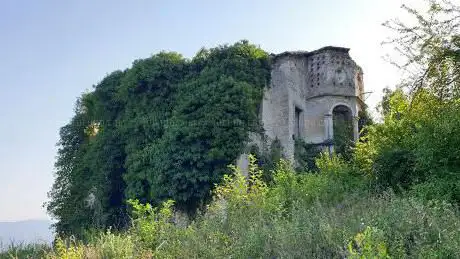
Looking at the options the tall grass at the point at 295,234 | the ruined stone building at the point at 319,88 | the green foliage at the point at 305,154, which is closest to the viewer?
the tall grass at the point at 295,234

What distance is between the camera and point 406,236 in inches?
219

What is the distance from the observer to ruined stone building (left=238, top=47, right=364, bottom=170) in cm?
2094

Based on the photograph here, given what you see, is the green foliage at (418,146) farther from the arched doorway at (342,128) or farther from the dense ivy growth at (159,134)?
the arched doorway at (342,128)

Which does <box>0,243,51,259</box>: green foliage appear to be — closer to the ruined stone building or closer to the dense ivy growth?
the dense ivy growth

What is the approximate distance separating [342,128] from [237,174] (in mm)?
12676

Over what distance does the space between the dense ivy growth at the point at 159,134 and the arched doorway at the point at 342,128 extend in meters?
4.28

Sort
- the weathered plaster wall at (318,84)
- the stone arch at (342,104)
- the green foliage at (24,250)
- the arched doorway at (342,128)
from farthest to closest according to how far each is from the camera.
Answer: the stone arch at (342,104) < the arched doorway at (342,128) < the weathered plaster wall at (318,84) < the green foliage at (24,250)

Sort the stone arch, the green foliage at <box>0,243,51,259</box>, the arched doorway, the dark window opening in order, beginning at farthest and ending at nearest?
the stone arch, the dark window opening, the arched doorway, the green foliage at <box>0,243,51,259</box>

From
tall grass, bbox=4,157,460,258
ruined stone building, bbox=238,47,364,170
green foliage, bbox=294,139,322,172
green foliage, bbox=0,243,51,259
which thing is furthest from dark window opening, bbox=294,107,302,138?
green foliage, bbox=0,243,51,259

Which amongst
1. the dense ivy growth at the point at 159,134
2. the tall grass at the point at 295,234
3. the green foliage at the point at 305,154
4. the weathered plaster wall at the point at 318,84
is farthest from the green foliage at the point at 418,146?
the weathered plaster wall at the point at 318,84

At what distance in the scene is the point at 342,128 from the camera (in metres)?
21.9

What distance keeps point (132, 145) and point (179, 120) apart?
274 centimetres

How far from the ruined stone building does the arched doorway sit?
4cm

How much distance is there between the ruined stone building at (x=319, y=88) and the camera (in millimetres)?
20938
